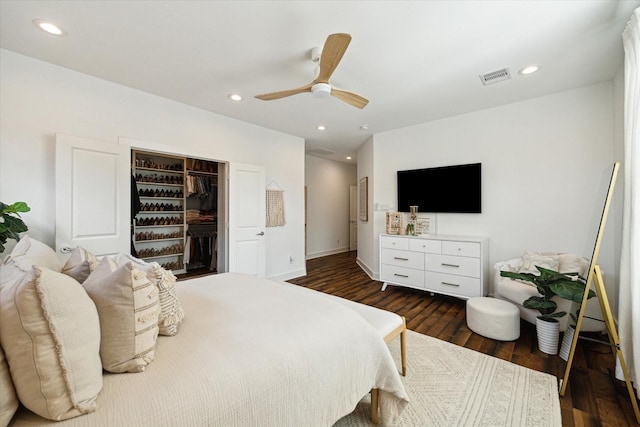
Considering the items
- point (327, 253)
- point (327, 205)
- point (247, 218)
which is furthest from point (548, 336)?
point (327, 205)

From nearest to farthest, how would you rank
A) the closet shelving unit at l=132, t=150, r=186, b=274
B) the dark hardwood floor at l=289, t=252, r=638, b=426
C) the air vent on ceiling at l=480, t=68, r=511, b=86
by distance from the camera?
the dark hardwood floor at l=289, t=252, r=638, b=426, the air vent on ceiling at l=480, t=68, r=511, b=86, the closet shelving unit at l=132, t=150, r=186, b=274

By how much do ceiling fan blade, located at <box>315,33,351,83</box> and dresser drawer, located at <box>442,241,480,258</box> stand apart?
8.21 feet

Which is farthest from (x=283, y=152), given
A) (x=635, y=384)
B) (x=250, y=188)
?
(x=635, y=384)

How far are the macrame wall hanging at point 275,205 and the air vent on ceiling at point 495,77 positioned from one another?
10.5ft

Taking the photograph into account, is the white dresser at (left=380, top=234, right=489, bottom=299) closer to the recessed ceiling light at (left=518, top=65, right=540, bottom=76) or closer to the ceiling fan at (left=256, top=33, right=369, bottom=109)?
the recessed ceiling light at (left=518, top=65, right=540, bottom=76)

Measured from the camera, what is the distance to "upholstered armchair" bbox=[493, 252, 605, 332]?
2338mm

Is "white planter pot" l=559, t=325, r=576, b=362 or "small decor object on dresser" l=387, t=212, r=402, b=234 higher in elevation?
"small decor object on dresser" l=387, t=212, r=402, b=234

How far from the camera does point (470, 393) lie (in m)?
1.70

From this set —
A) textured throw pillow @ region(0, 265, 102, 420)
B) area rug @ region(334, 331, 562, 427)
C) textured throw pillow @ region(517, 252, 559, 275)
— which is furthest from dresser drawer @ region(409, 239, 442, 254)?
textured throw pillow @ region(0, 265, 102, 420)

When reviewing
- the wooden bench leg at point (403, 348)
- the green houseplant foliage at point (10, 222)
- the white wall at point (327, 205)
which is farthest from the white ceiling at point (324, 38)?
the white wall at point (327, 205)

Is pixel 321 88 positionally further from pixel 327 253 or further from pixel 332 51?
pixel 327 253

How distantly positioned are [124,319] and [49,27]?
2.43 meters

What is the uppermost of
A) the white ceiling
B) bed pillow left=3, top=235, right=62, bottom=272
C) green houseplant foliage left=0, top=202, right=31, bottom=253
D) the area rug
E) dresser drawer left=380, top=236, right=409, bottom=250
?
the white ceiling

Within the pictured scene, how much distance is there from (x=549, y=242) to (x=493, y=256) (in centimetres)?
61
